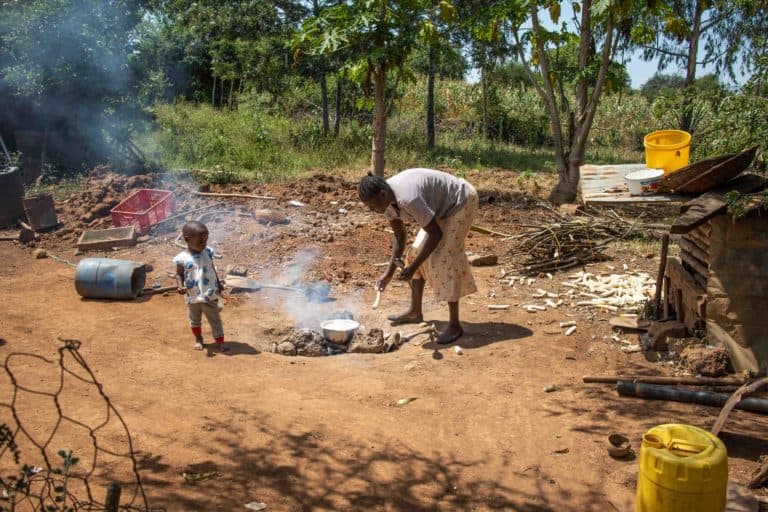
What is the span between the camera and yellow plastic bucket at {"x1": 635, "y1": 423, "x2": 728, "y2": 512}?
269 cm

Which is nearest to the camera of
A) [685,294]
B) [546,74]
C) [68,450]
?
[68,450]

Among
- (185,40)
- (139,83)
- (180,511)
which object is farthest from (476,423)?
(185,40)

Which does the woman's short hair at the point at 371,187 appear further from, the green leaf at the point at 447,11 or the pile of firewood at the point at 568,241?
the green leaf at the point at 447,11

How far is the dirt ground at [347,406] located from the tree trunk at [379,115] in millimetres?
3301

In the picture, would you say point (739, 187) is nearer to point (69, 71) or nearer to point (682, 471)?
point (682, 471)

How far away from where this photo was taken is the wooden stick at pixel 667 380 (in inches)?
174

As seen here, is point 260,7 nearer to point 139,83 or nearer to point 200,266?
point 139,83

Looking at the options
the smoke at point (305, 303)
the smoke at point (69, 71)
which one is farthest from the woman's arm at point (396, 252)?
the smoke at point (69, 71)

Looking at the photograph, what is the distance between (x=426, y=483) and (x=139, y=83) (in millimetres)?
12111

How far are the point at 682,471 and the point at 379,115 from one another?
341 inches

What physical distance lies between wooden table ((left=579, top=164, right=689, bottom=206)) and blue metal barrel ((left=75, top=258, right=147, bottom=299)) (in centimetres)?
488

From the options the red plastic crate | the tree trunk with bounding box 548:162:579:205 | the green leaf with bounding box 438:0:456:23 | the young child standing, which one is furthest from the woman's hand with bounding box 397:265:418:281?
the tree trunk with bounding box 548:162:579:205

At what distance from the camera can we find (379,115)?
34.9 feet

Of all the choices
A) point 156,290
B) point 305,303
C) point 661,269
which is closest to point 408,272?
point 305,303
